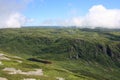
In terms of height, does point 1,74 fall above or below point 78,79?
above

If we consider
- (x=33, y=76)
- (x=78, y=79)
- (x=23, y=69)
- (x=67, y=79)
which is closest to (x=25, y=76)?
(x=33, y=76)

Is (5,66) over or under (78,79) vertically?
over

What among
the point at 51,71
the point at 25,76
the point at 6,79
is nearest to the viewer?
the point at 6,79

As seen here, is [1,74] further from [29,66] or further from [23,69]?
[29,66]

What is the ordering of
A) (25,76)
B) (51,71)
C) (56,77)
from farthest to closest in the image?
(51,71) < (56,77) < (25,76)

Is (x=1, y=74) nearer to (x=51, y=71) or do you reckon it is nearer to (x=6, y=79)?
(x=6, y=79)

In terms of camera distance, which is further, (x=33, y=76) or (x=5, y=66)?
(x=5, y=66)

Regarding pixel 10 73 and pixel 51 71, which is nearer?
pixel 10 73

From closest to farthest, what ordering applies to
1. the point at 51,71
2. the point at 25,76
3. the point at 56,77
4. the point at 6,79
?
1. the point at 6,79
2. the point at 25,76
3. the point at 56,77
4. the point at 51,71

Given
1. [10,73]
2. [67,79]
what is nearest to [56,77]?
[67,79]
